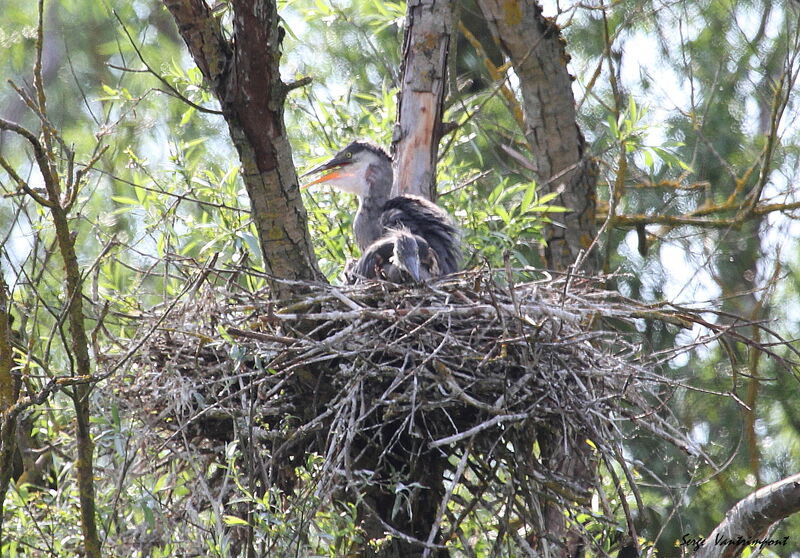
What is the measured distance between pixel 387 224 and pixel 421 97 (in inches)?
32.8

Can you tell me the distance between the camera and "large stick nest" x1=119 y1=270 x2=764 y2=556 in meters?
3.13

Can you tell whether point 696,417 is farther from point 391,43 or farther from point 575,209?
point 391,43

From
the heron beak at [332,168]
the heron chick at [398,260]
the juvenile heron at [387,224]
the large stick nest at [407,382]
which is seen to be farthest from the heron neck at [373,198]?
the large stick nest at [407,382]

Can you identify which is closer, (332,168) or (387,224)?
(387,224)

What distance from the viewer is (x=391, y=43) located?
7.01m

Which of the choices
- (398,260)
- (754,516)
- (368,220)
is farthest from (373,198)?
(754,516)

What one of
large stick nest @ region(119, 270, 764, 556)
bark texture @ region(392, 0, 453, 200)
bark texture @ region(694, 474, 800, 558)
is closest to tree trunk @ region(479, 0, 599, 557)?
bark texture @ region(392, 0, 453, 200)

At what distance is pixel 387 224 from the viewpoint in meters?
4.32

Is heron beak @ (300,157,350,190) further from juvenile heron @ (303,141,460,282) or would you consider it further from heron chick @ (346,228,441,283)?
heron chick @ (346,228,441,283)

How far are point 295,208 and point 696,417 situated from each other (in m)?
4.24

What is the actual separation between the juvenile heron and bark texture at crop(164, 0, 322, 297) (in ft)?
2.39

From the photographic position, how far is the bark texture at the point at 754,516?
3.29 m

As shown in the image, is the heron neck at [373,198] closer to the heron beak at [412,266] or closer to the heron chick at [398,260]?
the heron chick at [398,260]

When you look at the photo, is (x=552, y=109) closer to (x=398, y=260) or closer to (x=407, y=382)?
(x=398, y=260)
